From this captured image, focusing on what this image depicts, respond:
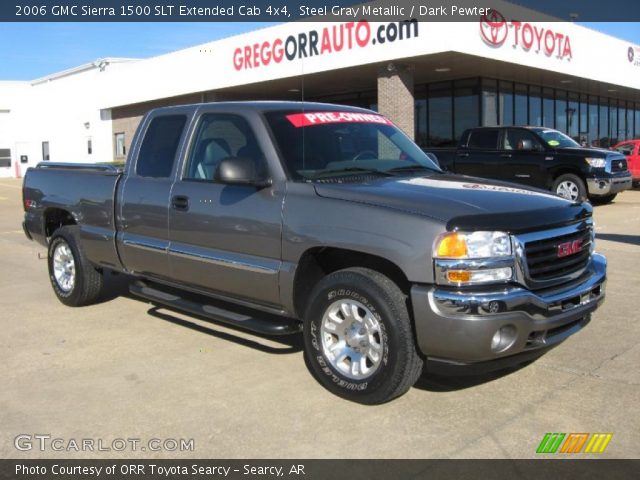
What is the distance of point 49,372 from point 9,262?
5.57 m

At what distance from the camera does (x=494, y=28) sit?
1894 cm

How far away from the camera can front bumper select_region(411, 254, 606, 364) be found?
136 inches

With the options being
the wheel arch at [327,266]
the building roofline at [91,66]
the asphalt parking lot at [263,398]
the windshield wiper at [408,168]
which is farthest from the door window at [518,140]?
the building roofline at [91,66]

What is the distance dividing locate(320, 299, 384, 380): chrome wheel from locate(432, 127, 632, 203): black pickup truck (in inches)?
437

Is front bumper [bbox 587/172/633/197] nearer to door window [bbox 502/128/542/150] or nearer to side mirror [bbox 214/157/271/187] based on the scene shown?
door window [bbox 502/128/542/150]

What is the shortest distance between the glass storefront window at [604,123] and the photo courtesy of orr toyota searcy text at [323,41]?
16587 mm

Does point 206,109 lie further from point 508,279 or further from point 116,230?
point 508,279

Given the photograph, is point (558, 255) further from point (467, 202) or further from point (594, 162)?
point (594, 162)

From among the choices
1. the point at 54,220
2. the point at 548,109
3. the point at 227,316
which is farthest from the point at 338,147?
the point at 548,109

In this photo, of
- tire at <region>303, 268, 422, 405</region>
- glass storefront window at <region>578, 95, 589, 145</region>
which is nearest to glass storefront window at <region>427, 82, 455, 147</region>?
glass storefront window at <region>578, 95, 589, 145</region>

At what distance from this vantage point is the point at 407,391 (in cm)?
404

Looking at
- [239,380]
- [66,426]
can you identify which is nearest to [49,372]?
[66,426]

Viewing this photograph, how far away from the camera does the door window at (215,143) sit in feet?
15.8

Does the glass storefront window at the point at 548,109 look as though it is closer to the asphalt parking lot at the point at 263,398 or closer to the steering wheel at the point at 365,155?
the asphalt parking lot at the point at 263,398
